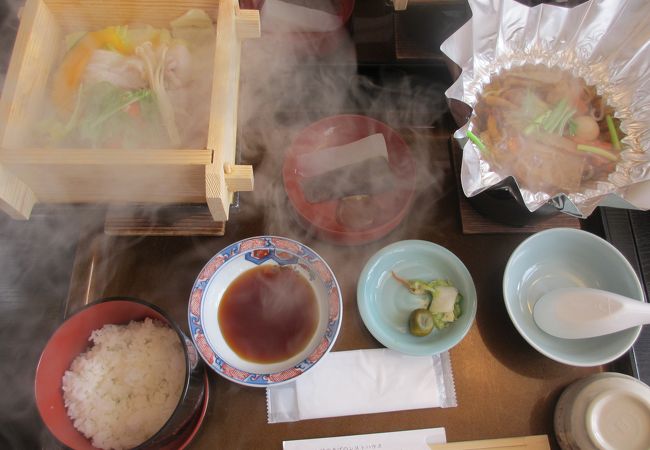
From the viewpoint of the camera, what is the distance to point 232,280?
172 cm

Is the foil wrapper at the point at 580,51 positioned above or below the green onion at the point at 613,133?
above

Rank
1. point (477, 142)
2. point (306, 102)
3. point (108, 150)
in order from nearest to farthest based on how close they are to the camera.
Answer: point (108, 150) < point (477, 142) < point (306, 102)

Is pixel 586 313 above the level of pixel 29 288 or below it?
above

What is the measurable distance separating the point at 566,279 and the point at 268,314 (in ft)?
3.70

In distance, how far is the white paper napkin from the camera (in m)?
1.63

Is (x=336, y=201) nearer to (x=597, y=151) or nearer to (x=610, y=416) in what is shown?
(x=597, y=151)

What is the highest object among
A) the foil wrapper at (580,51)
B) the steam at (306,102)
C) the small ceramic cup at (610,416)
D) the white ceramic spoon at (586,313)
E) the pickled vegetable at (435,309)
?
the foil wrapper at (580,51)

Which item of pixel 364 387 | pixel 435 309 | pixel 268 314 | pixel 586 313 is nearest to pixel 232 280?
pixel 268 314

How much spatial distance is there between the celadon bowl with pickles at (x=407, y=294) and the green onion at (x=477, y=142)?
39 centimetres

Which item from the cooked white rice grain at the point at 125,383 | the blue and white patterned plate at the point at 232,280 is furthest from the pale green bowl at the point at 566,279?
the cooked white rice grain at the point at 125,383

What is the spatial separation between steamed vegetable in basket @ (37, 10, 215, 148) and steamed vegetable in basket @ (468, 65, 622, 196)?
0.99m

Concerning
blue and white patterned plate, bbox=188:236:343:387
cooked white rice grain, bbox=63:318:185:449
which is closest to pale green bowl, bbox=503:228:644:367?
blue and white patterned plate, bbox=188:236:343:387

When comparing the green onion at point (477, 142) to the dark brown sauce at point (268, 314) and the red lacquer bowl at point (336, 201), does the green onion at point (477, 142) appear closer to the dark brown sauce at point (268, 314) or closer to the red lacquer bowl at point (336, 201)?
the red lacquer bowl at point (336, 201)

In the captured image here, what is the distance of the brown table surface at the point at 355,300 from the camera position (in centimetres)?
164
